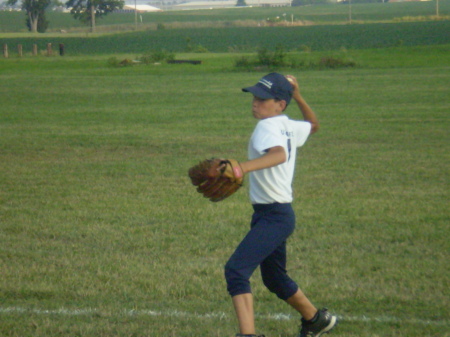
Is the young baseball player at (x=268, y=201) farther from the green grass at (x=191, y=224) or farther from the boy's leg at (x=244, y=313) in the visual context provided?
the green grass at (x=191, y=224)

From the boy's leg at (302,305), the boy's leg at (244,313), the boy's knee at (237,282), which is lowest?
the boy's leg at (302,305)

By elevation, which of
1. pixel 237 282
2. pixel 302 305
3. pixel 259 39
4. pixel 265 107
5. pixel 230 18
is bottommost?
pixel 302 305

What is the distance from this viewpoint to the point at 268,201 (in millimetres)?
4500

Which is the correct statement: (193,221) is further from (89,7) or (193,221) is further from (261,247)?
(89,7)

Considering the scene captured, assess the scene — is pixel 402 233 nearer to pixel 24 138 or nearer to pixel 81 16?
pixel 24 138

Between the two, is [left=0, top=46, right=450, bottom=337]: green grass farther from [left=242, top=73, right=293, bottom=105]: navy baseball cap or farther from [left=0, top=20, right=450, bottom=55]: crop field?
[left=0, top=20, right=450, bottom=55]: crop field

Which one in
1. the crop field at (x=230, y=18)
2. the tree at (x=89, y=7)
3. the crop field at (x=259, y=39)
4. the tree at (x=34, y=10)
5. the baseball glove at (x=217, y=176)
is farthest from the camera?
the crop field at (x=230, y=18)

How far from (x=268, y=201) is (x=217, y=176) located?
419mm

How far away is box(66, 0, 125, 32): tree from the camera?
376 ft

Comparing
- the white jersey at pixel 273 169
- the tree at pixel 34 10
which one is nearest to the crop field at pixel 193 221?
the white jersey at pixel 273 169

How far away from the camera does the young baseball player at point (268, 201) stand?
14.3 feet

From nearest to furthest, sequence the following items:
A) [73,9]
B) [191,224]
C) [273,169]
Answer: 1. [273,169]
2. [191,224]
3. [73,9]

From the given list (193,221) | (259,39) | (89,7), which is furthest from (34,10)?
(193,221)

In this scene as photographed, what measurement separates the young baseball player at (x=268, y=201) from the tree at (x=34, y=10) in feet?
366
